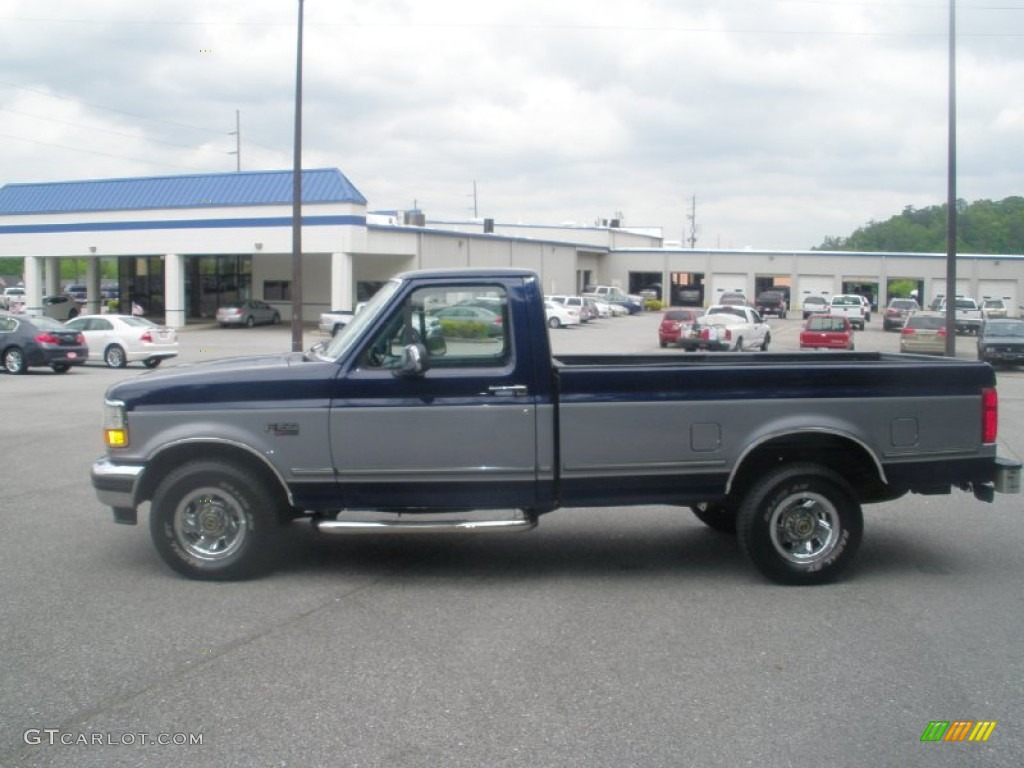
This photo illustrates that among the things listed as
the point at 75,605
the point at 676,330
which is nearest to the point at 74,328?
the point at 676,330

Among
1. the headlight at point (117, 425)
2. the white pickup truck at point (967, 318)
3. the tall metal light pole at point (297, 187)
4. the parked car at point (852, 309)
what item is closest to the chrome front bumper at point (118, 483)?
the headlight at point (117, 425)

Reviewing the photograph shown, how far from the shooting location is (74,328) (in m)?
29.8

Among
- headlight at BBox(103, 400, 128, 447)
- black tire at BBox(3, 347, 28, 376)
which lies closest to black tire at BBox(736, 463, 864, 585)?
headlight at BBox(103, 400, 128, 447)

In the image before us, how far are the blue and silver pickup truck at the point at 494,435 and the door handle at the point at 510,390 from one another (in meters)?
0.01

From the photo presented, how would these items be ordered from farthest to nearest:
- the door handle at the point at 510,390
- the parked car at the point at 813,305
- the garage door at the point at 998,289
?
the garage door at the point at 998,289
the parked car at the point at 813,305
the door handle at the point at 510,390

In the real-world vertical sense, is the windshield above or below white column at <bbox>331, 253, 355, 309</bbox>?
below

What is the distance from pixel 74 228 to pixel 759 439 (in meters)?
55.3

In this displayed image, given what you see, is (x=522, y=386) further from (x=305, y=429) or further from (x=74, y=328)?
(x=74, y=328)

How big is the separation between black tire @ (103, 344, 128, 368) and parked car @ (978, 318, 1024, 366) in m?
25.8

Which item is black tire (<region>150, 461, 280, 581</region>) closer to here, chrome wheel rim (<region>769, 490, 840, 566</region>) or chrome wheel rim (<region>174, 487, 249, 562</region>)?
chrome wheel rim (<region>174, 487, 249, 562</region>)

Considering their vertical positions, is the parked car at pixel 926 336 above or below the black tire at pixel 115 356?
above

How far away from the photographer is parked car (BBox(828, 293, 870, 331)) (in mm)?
56531

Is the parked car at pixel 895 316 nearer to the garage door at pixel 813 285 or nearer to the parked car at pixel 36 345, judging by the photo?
the garage door at pixel 813 285

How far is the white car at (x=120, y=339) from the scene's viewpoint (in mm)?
30156
